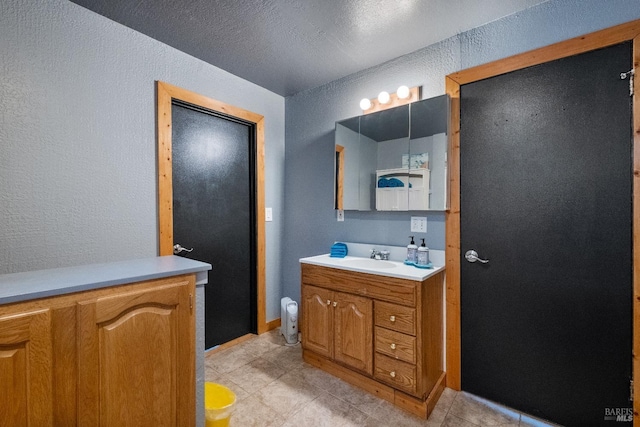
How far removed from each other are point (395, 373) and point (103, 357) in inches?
59.4

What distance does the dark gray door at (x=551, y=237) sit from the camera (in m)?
1.46

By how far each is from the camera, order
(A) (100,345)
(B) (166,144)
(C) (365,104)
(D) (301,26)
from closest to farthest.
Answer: (A) (100,345) < (D) (301,26) < (B) (166,144) < (C) (365,104)

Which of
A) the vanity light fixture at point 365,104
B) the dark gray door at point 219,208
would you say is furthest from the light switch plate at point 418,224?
the dark gray door at point 219,208

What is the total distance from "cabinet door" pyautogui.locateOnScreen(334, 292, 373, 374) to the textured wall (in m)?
1.40

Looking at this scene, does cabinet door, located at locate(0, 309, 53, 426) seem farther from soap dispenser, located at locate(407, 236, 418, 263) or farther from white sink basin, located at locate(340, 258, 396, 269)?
soap dispenser, located at locate(407, 236, 418, 263)

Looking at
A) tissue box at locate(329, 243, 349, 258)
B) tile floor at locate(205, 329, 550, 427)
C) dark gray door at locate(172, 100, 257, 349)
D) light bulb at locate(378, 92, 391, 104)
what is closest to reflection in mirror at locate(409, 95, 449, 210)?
light bulb at locate(378, 92, 391, 104)

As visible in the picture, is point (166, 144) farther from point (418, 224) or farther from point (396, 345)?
point (396, 345)

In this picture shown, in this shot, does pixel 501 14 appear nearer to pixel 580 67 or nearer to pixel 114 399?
pixel 580 67

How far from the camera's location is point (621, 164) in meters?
1.43

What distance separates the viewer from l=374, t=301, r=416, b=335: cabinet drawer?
1.71 metres

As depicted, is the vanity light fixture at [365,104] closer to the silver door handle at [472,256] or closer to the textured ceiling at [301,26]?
the textured ceiling at [301,26]

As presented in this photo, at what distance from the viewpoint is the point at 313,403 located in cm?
181

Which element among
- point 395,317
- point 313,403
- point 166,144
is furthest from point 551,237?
point 166,144

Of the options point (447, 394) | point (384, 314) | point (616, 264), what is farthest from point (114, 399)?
point (616, 264)
